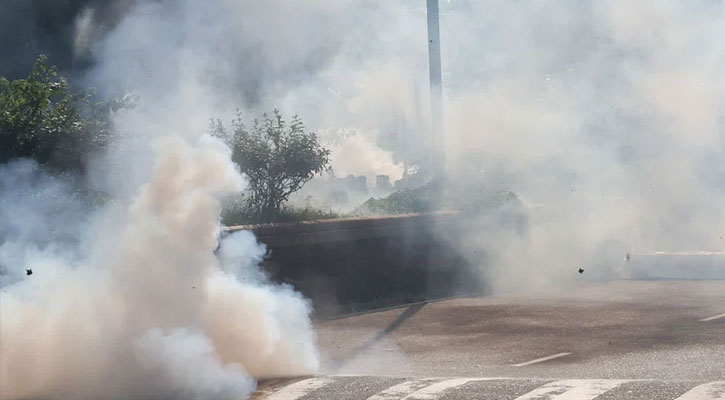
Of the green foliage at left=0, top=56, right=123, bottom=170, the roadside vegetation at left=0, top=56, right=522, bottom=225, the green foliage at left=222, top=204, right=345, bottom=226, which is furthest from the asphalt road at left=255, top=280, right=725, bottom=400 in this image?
the green foliage at left=0, top=56, right=123, bottom=170

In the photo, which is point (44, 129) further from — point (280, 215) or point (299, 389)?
point (299, 389)

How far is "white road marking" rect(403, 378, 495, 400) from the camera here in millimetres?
9203

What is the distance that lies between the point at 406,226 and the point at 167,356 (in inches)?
334

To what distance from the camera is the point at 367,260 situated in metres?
17.1

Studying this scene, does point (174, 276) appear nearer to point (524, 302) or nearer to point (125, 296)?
point (125, 296)

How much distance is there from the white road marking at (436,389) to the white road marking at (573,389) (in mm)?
670

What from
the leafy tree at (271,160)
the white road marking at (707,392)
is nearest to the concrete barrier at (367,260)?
the leafy tree at (271,160)

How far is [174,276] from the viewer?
34.2ft

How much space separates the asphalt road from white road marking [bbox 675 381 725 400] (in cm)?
1

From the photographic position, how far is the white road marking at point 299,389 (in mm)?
9464

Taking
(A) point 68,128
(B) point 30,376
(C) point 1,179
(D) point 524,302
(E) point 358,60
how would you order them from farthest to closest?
(E) point 358,60 < (D) point 524,302 < (A) point 68,128 < (C) point 1,179 < (B) point 30,376

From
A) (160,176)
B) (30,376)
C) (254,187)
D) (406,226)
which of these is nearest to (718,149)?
(406,226)

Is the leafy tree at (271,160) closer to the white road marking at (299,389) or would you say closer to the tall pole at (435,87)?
the tall pole at (435,87)

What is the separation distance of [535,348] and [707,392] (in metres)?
3.29
